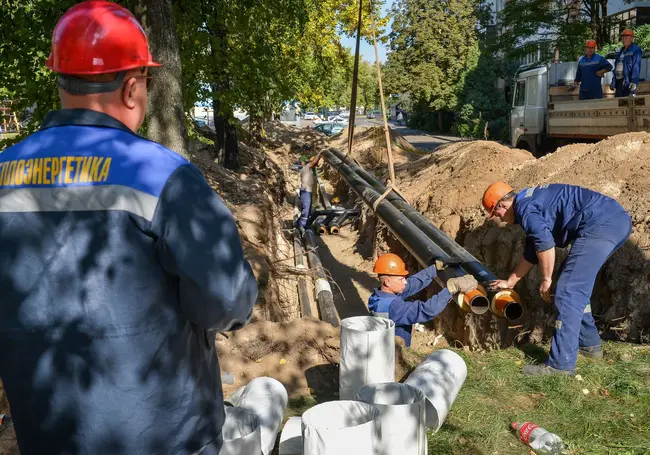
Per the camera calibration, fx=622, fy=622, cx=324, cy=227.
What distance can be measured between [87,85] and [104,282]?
564 millimetres

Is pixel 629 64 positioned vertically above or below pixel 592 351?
above

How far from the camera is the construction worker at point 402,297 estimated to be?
5.34 metres

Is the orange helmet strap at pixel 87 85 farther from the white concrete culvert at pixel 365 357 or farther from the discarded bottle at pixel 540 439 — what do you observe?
the discarded bottle at pixel 540 439

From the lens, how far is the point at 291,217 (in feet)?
60.7

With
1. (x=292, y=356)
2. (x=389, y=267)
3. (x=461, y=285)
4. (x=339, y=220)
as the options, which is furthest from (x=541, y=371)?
(x=339, y=220)

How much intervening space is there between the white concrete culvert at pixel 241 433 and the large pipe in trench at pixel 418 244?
2852 mm

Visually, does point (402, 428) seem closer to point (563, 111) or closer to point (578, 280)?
point (578, 280)

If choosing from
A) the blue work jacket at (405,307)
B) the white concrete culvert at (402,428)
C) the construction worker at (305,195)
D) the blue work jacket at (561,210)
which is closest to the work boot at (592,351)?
the blue work jacket at (561,210)

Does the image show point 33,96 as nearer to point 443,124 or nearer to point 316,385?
point 316,385

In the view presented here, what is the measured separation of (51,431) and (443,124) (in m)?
49.1

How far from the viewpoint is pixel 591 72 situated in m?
12.6

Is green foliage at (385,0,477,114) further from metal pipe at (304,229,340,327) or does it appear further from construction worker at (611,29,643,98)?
metal pipe at (304,229,340,327)

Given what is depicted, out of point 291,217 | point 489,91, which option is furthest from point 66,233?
point 489,91

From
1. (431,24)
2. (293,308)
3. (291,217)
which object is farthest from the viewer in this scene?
(431,24)
